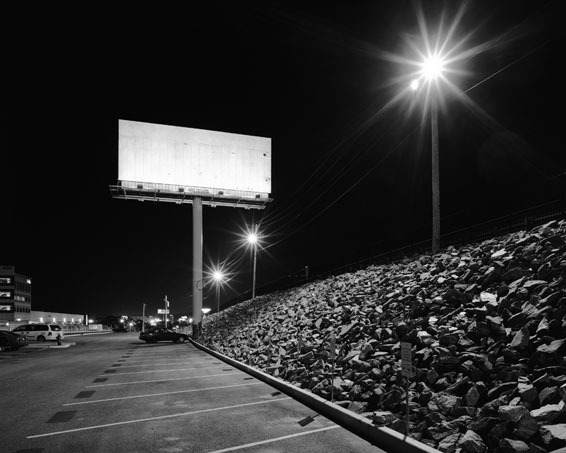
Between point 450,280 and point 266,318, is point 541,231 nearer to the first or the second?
point 450,280

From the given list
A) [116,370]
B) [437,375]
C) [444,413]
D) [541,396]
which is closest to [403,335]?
[437,375]

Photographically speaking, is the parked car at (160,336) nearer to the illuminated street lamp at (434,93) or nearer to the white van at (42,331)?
the white van at (42,331)

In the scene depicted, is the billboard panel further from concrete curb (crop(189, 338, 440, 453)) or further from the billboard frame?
concrete curb (crop(189, 338, 440, 453))

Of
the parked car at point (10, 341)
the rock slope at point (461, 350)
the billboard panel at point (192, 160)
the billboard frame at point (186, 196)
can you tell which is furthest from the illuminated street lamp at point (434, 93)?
the parked car at point (10, 341)

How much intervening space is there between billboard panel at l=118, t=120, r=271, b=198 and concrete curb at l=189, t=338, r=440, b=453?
31.2m

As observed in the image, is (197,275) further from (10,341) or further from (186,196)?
(10,341)

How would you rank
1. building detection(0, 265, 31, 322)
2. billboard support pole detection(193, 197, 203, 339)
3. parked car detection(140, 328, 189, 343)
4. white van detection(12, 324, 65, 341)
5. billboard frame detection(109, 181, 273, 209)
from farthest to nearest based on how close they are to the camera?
building detection(0, 265, 31, 322), billboard support pole detection(193, 197, 203, 339), billboard frame detection(109, 181, 273, 209), white van detection(12, 324, 65, 341), parked car detection(140, 328, 189, 343)

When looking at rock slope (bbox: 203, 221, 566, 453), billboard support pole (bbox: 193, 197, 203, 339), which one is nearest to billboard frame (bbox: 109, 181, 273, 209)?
billboard support pole (bbox: 193, 197, 203, 339)

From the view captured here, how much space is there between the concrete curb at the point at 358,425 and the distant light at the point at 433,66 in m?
11.9

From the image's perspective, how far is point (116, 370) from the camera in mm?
16359

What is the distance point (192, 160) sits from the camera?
4053 centimetres

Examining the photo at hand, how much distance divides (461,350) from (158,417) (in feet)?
19.7

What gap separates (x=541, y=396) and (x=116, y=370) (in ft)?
47.8

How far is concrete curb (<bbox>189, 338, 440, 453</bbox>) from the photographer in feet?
19.8
